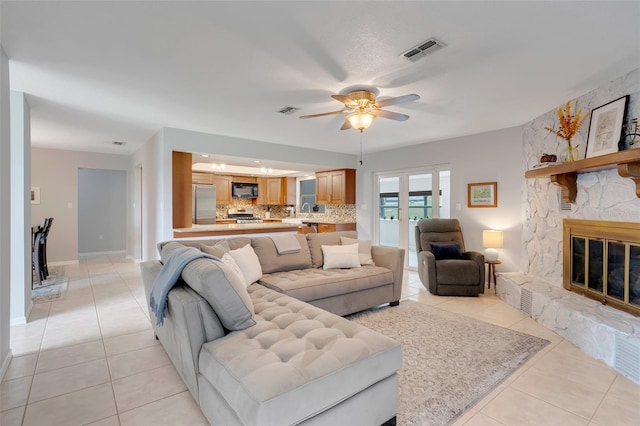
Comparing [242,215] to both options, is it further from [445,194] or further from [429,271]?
[429,271]

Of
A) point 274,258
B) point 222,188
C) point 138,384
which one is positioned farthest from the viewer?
point 222,188

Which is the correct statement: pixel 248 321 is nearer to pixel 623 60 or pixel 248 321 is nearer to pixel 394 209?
pixel 623 60

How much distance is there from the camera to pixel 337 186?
736 cm

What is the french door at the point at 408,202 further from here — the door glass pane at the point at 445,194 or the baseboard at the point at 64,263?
the baseboard at the point at 64,263

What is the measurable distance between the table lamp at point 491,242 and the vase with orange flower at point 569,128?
1.43m

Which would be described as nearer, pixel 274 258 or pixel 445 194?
pixel 274 258

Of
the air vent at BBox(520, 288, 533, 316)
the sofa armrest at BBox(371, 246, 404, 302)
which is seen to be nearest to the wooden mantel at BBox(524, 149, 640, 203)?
the air vent at BBox(520, 288, 533, 316)

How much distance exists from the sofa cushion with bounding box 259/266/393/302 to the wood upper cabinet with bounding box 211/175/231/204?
17.5 ft

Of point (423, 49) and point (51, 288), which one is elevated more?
point (423, 49)

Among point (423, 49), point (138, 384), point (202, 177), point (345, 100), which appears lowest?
point (138, 384)

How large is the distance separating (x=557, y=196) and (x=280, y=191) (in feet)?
21.9

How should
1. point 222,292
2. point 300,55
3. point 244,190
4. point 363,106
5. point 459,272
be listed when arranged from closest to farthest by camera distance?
1. point 222,292
2. point 300,55
3. point 363,106
4. point 459,272
5. point 244,190

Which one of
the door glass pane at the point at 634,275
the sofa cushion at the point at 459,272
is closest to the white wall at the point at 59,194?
the sofa cushion at the point at 459,272

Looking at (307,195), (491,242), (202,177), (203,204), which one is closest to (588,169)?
(491,242)
